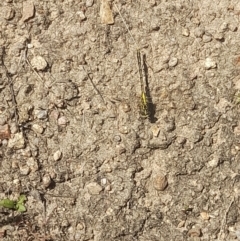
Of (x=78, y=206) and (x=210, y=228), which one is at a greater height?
(x=78, y=206)

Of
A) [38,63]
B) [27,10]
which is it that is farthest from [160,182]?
[27,10]

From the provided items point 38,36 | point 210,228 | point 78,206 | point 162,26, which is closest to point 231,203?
point 210,228

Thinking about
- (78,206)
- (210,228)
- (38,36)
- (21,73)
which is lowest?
(210,228)

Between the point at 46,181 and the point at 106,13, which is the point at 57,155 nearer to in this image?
the point at 46,181

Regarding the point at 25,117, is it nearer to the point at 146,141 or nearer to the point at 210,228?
the point at 146,141

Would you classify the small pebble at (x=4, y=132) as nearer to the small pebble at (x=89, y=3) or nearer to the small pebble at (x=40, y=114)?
the small pebble at (x=40, y=114)

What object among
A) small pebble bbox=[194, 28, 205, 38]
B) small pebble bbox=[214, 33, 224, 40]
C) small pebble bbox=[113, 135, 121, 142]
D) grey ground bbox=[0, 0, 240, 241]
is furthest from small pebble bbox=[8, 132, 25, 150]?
small pebble bbox=[214, 33, 224, 40]

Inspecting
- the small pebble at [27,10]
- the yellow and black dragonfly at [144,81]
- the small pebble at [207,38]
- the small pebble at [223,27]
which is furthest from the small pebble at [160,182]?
the small pebble at [27,10]
